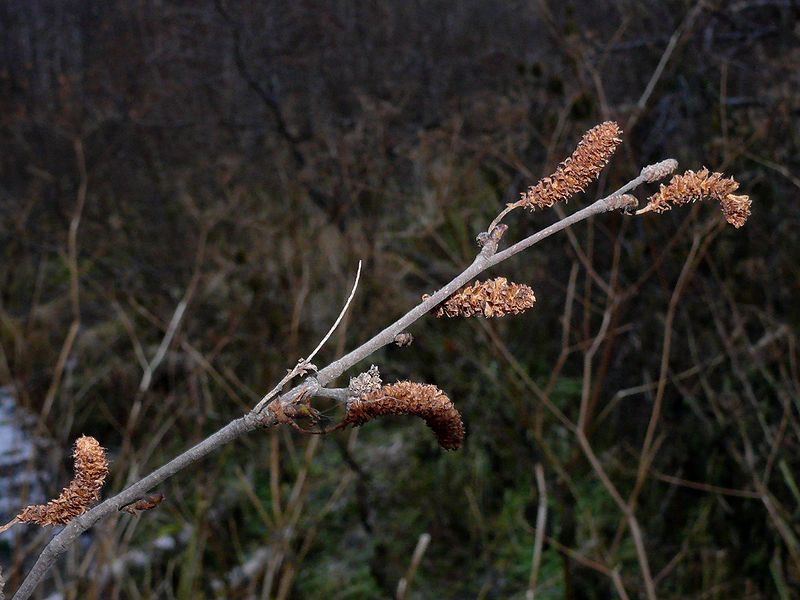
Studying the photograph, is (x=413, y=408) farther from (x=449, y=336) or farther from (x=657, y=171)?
(x=449, y=336)

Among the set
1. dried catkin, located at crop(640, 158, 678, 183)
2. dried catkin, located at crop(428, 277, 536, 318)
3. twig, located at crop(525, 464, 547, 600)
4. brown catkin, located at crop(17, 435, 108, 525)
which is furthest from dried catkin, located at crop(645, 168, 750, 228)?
twig, located at crop(525, 464, 547, 600)

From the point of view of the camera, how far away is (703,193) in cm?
64

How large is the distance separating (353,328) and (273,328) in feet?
2.15

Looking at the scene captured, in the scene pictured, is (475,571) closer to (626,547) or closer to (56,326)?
(626,547)

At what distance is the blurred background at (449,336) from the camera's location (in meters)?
3.25

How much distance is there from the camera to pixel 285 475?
4.27m

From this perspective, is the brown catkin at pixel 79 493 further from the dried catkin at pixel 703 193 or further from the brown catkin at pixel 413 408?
the dried catkin at pixel 703 193

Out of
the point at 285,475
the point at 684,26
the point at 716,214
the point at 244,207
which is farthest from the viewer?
the point at 244,207

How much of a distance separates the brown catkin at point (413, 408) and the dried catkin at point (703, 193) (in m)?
0.21

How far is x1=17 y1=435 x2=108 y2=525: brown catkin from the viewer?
60cm

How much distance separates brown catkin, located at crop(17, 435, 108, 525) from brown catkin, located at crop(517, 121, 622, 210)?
0.36 meters

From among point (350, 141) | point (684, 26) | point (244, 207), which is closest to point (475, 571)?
point (350, 141)

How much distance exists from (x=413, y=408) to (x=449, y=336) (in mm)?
3943

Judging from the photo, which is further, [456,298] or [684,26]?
[684,26]
